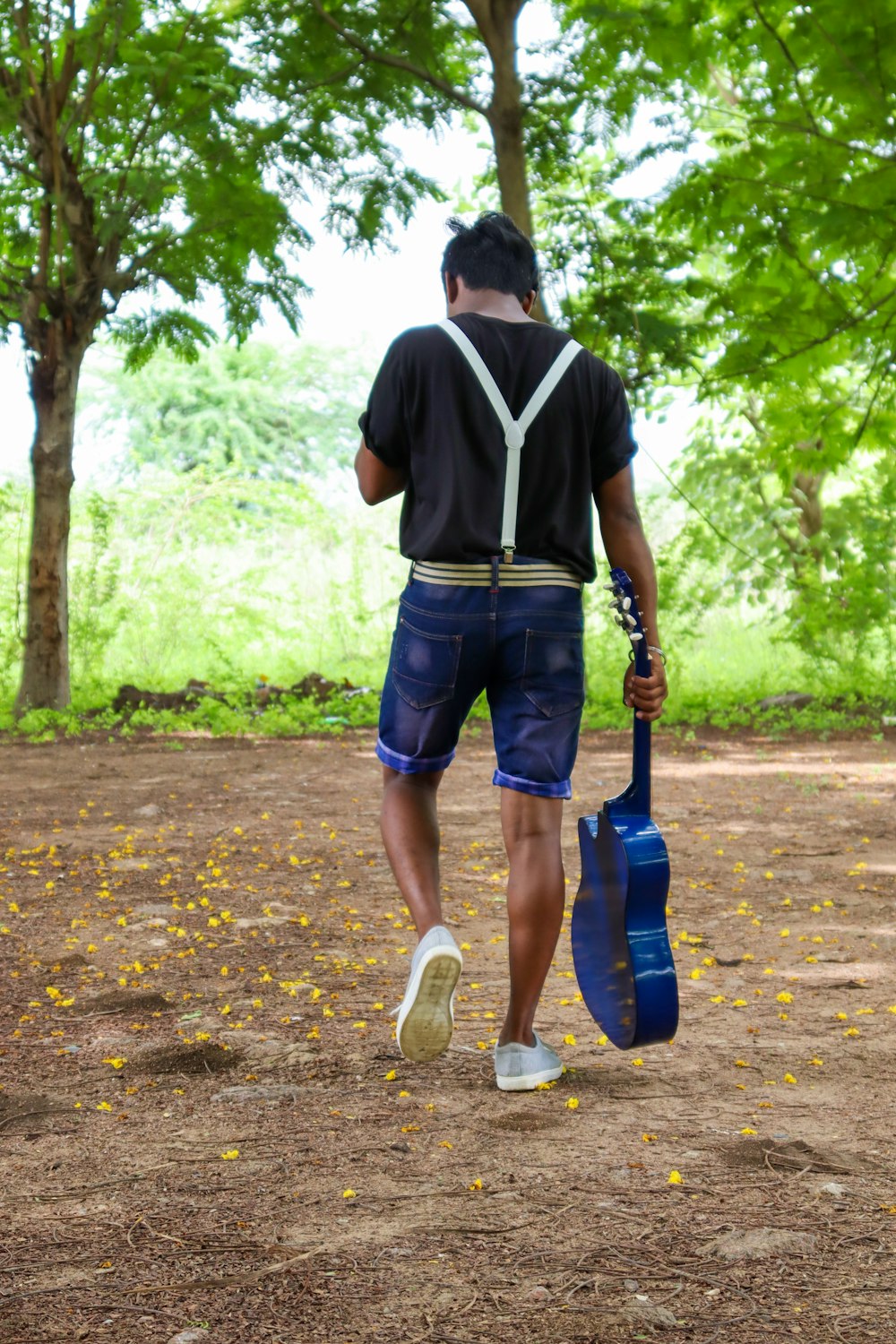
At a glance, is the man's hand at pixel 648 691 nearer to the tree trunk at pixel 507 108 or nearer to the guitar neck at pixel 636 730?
the guitar neck at pixel 636 730

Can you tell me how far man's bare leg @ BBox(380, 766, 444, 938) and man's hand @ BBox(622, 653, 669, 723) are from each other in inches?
18.9

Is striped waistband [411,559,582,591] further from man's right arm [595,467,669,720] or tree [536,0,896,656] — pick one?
tree [536,0,896,656]

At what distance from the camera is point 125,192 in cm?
1052

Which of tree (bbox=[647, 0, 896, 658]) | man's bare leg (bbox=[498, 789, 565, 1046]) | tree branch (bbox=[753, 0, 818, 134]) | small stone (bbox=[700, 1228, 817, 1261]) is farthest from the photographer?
tree branch (bbox=[753, 0, 818, 134])

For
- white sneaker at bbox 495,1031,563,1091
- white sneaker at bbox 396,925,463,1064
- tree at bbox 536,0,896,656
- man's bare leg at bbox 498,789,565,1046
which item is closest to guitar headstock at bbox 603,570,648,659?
man's bare leg at bbox 498,789,565,1046

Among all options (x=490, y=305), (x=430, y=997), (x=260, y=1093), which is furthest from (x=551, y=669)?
(x=260, y=1093)

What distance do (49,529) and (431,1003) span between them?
975cm

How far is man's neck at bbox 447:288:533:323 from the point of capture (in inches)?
118

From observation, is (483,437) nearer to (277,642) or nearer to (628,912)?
(628,912)

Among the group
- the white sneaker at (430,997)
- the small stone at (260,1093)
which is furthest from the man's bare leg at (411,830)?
the small stone at (260,1093)

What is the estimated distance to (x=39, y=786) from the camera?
8.25 metres

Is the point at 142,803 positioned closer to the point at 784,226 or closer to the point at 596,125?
the point at 784,226

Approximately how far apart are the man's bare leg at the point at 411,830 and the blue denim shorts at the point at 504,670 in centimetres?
13

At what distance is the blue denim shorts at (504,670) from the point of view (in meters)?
2.88
